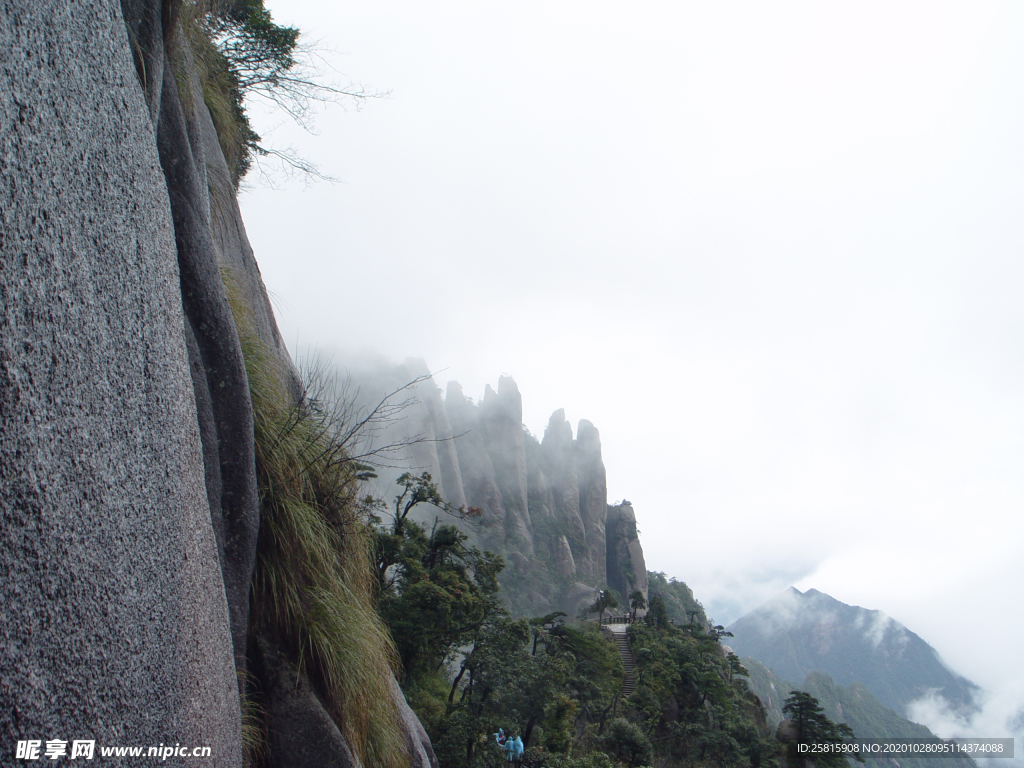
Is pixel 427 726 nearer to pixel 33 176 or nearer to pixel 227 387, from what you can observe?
pixel 227 387

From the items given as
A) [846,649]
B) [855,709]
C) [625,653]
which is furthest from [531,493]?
[846,649]

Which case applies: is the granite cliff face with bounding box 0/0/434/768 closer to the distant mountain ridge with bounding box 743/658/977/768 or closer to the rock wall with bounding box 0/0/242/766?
the rock wall with bounding box 0/0/242/766

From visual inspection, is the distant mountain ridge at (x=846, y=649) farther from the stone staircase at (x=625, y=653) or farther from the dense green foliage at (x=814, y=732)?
the dense green foliage at (x=814, y=732)

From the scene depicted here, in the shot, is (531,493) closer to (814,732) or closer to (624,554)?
(624,554)

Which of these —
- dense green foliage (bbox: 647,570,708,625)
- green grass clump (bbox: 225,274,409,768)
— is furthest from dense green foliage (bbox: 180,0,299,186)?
dense green foliage (bbox: 647,570,708,625)

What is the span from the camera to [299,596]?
9.39 ft

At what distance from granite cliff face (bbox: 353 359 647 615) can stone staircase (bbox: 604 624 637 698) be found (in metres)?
10.9

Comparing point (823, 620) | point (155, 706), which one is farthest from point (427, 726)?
point (823, 620)

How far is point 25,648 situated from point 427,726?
34.9 ft

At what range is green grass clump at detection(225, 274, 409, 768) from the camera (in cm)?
281

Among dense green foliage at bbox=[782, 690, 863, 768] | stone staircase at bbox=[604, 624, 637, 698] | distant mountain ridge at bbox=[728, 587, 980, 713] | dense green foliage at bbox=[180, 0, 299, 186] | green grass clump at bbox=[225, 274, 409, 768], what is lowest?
distant mountain ridge at bbox=[728, 587, 980, 713]

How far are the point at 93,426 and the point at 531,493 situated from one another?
163 ft

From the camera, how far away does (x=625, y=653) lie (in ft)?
83.1

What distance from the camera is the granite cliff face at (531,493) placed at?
135 feet
